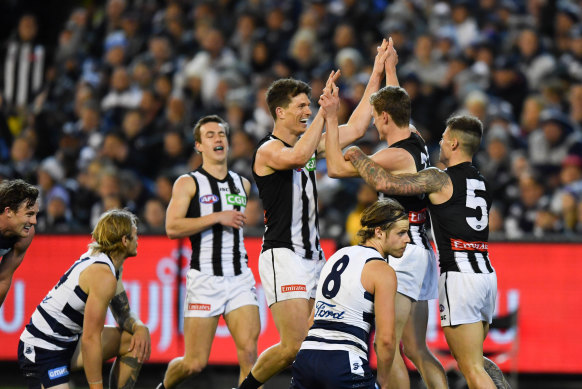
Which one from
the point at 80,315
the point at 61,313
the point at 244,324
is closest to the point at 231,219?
the point at 244,324

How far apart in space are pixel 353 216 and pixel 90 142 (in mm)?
5313

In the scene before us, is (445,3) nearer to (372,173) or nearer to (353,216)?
(353,216)

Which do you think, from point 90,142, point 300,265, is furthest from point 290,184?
point 90,142

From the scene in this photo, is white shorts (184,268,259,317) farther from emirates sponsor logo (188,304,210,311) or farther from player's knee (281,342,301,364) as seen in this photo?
player's knee (281,342,301,364)

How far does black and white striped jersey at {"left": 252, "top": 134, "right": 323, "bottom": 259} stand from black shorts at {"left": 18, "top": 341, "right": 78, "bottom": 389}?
6.46ft

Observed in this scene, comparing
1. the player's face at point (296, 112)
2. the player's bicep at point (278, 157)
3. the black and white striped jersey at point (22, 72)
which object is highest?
the black and white striped jersey at point (22, 72)

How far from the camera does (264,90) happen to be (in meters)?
14.4

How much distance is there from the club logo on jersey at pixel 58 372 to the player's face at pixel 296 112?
277 cm

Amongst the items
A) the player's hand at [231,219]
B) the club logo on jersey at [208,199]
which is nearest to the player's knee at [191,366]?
the player's hand at [231,219]

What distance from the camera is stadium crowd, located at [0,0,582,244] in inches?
500

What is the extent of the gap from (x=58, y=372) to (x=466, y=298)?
11.0 feet

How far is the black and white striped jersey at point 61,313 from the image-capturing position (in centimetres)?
716

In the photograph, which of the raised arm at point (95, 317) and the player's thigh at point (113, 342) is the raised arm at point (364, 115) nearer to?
the raised arm at point (95, 317)

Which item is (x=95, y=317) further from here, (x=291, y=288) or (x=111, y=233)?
(x=291, y=288)
